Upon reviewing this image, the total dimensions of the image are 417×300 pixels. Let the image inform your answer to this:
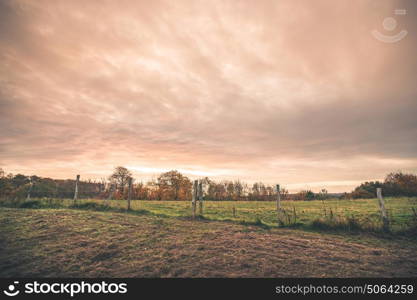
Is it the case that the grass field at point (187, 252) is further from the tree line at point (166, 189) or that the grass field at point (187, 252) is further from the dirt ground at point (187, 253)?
the tree line at point (166, 189)

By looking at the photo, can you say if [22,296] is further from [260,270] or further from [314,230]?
[314,230]

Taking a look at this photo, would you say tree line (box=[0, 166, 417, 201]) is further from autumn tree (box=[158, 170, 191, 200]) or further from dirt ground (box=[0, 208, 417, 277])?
dirt ground (box=[0, 208, 417, 277])

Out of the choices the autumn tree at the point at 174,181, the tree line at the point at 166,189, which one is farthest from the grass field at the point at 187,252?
the autumn tree at the point at 174,181

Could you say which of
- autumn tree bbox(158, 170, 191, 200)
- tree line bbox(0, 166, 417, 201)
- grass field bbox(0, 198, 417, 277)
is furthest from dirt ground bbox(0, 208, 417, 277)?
autumn tree bbox(158, 170, 191, 200)

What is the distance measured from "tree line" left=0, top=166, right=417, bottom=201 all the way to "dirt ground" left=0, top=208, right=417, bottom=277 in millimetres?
18706

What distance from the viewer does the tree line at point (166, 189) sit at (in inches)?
1128

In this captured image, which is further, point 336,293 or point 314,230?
point 314,230

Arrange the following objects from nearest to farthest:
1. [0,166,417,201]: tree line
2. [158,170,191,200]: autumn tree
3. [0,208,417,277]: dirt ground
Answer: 1. [0,208,417,277]: dirt ground
2. [0,166,417,201]: tree line
3. [158,170,191,200]: autumn tree

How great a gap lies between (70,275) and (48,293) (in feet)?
2.04

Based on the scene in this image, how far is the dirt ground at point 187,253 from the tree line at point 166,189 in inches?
736

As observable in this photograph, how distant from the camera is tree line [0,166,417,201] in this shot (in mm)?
28641

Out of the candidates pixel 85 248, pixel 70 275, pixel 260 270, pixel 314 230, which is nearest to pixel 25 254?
pixel 85 248

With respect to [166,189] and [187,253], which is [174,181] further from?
[187,253]

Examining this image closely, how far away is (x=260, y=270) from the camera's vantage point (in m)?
4.79
